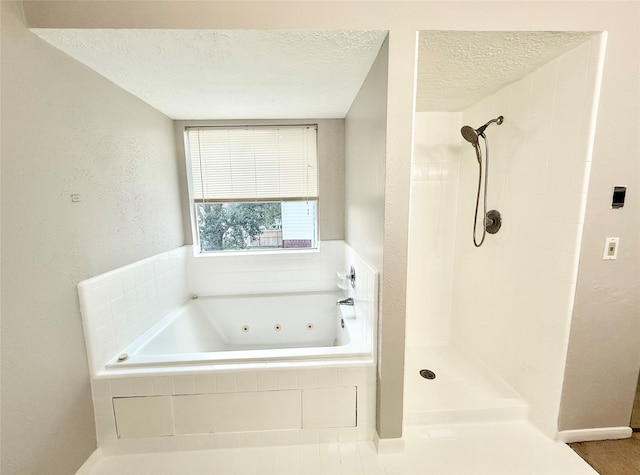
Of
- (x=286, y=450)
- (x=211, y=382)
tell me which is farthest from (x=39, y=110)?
(x=286, y=450)

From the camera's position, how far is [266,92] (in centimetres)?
171

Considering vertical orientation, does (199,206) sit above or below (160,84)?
below

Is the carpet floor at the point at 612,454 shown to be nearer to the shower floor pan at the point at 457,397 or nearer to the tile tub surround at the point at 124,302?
the shower floor pan at the point at 457,397

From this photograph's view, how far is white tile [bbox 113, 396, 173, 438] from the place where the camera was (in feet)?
4.51

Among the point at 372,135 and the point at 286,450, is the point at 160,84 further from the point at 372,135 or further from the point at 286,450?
the point at 286,450

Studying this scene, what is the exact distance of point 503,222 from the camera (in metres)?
1.71

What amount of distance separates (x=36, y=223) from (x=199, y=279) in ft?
4.76

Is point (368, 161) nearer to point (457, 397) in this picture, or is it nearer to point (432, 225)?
point (432, 225)

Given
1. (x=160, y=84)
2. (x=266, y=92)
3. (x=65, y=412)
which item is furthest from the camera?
(x=266, y=92)

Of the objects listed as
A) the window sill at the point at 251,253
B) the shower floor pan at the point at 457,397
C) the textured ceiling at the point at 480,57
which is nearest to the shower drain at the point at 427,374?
the shower floor pan at the point at 457,397

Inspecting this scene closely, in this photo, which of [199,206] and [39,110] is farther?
[199,206]

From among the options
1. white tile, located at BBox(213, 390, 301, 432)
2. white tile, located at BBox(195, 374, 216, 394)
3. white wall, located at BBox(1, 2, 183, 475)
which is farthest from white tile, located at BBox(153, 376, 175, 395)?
white wall, located at BBox(1, 2, 183, 475)

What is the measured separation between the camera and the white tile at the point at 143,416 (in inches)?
54.1

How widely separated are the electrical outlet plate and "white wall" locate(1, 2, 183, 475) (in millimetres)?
2536
